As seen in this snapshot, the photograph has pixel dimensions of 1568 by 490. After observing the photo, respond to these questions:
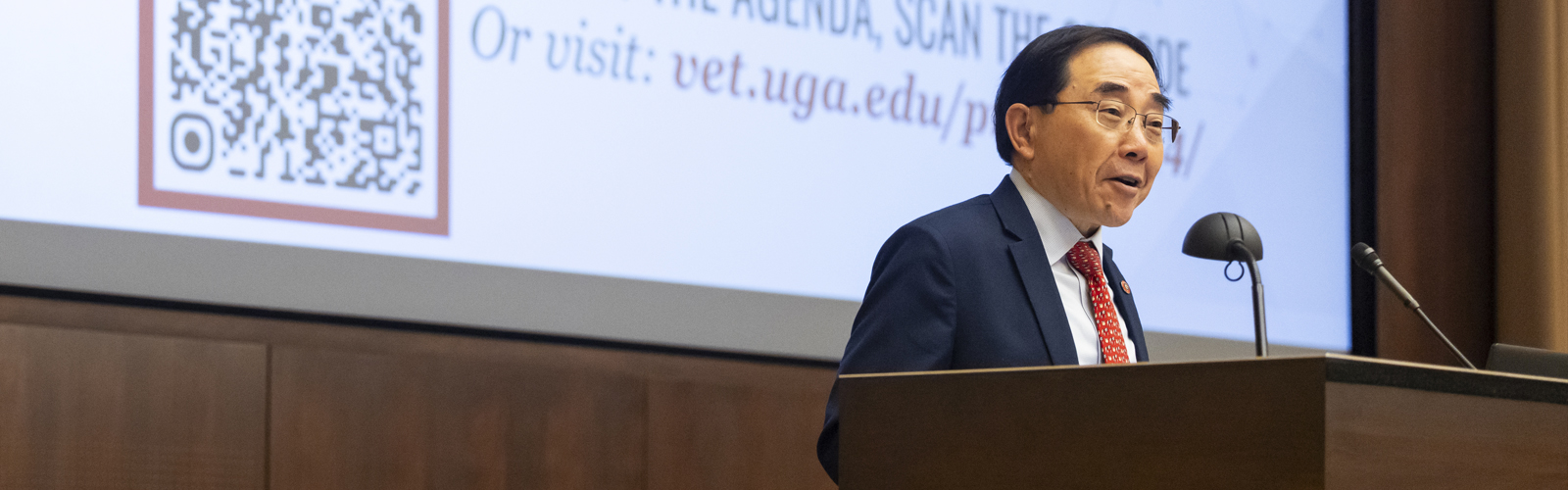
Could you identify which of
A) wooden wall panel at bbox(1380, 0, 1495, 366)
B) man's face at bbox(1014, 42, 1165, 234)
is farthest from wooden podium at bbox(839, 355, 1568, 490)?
wooden wall panel at bbox(1380, 0, 1495, 366)

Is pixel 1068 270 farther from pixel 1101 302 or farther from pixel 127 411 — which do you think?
pixel 127 411

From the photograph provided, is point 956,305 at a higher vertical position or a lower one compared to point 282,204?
lower

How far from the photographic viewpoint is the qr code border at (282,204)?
2348mm

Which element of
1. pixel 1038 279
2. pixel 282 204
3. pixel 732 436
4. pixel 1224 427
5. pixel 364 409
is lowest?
pixel 732 436

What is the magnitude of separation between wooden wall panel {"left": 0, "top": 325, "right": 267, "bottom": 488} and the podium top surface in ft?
5.94

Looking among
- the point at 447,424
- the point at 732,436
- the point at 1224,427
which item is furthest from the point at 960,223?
the point at 732,436

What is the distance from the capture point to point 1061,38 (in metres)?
1.79

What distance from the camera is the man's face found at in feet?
5.73

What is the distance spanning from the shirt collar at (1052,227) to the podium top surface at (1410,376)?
612 millimetres

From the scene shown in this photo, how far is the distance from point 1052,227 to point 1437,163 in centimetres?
312

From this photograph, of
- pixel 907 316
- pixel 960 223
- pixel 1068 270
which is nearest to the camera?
pixel 907 316

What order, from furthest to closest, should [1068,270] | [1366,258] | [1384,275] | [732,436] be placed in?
[732,436] → [1366,258] → [1384,275] → [1068,270]

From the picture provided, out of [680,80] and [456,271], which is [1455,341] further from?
[456,271]

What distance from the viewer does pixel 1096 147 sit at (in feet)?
5.74
